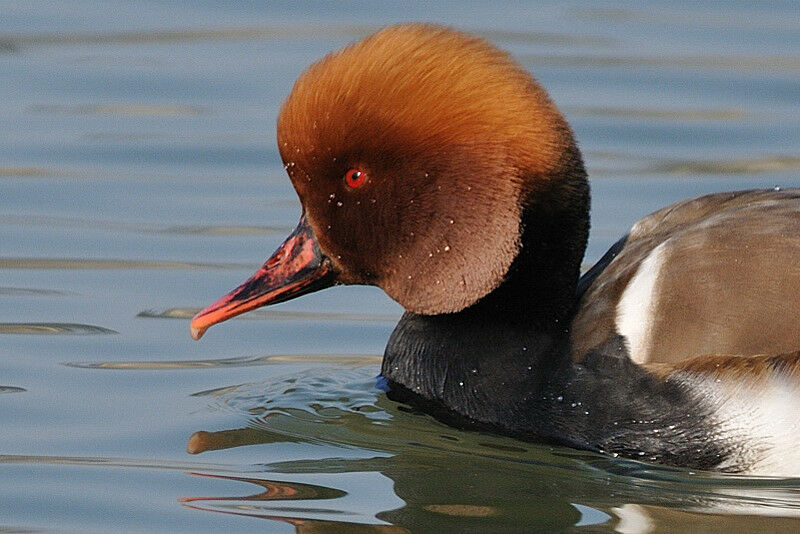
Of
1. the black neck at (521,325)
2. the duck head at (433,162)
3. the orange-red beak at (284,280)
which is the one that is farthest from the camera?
the orange-red beak at (284,280)

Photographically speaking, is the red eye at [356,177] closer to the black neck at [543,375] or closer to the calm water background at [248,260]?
the black neck at [543,375]

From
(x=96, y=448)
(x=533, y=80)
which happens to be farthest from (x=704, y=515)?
(x=96, y=448)

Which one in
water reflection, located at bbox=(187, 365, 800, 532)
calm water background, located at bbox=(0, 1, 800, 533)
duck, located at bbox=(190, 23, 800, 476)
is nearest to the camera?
water reflection, located at bbox=(187, 365, 800, 532)

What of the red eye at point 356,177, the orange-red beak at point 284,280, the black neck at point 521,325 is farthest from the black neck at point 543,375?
the red eye at point 356,177

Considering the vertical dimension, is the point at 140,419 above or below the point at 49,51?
below

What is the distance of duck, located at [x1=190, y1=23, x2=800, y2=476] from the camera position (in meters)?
5.05

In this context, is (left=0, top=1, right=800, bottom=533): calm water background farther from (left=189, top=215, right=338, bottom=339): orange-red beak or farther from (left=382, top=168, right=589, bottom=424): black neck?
(left=189, top=215, right=338, bottom=339): orange-red beak

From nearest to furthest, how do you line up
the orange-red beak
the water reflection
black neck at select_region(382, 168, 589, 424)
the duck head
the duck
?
the water reflection, the duck, the duck head, black neck at select_region(382, 168, 589, 424), the orange-red beak

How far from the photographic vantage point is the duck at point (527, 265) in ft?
16.6

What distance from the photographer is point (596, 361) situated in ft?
17.1

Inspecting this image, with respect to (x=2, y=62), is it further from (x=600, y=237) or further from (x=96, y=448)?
(x=96, y=448)

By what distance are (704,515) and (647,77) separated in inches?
200

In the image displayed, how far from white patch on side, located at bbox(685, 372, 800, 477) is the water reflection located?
8cm

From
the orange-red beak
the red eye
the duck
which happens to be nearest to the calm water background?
the duck
